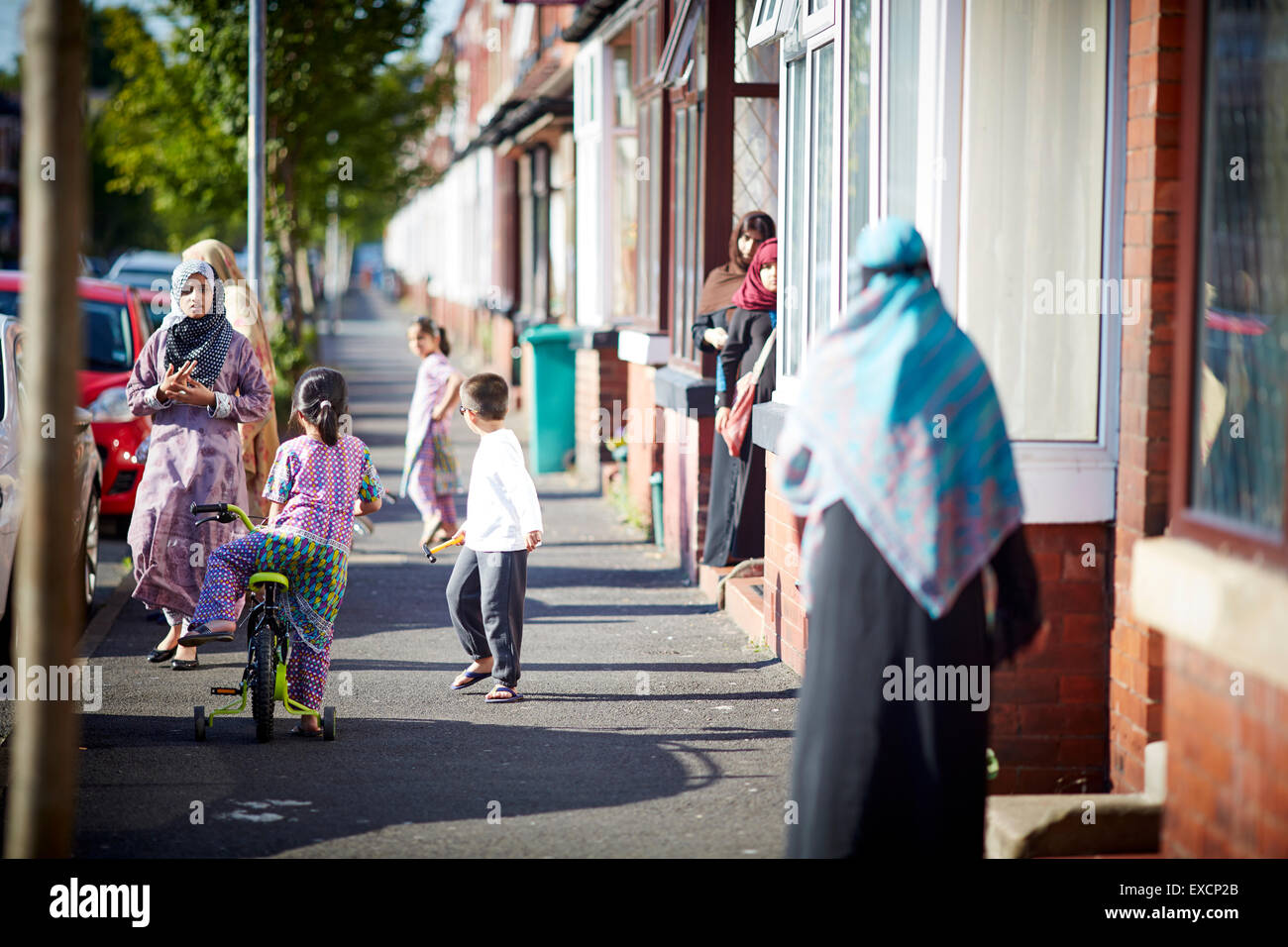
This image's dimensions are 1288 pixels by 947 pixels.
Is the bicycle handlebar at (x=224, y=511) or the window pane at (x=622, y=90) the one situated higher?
the window pane at (x=622, y=90)

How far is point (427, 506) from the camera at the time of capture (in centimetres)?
1136

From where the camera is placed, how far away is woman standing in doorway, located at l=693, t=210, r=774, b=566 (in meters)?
9.33

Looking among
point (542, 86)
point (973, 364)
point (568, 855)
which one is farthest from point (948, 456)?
point (542, 86)

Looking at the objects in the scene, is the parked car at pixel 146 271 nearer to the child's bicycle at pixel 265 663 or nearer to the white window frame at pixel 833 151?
the white window frame at pixel 833 151

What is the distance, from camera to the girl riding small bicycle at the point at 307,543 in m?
6.52

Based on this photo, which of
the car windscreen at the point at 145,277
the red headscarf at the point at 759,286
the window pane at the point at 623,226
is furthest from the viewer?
the car windscreen at the point at 145,277

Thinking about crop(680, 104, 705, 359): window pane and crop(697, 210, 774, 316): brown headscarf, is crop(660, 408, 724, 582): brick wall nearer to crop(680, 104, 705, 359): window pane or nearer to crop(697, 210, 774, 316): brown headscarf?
crop(680, 104, 705, 359): window pane

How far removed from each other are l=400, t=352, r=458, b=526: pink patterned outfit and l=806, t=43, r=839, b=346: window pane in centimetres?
391

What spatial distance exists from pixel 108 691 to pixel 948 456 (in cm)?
464

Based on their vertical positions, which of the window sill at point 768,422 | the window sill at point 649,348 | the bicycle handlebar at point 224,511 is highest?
the window sill at point 649,348

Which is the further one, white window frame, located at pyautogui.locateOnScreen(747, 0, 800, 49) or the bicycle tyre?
white window frame, located at pyautogui.locateOnScreen(747, 0, 800, 49)

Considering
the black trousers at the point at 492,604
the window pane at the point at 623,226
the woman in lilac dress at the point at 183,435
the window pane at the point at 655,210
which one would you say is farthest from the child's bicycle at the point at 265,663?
the window pane at the point at 623,226

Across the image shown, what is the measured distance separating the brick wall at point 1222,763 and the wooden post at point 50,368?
2.76 metres

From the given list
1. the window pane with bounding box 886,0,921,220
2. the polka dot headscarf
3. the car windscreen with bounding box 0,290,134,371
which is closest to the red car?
the car windscreen with bounding box 0,290,134,371
